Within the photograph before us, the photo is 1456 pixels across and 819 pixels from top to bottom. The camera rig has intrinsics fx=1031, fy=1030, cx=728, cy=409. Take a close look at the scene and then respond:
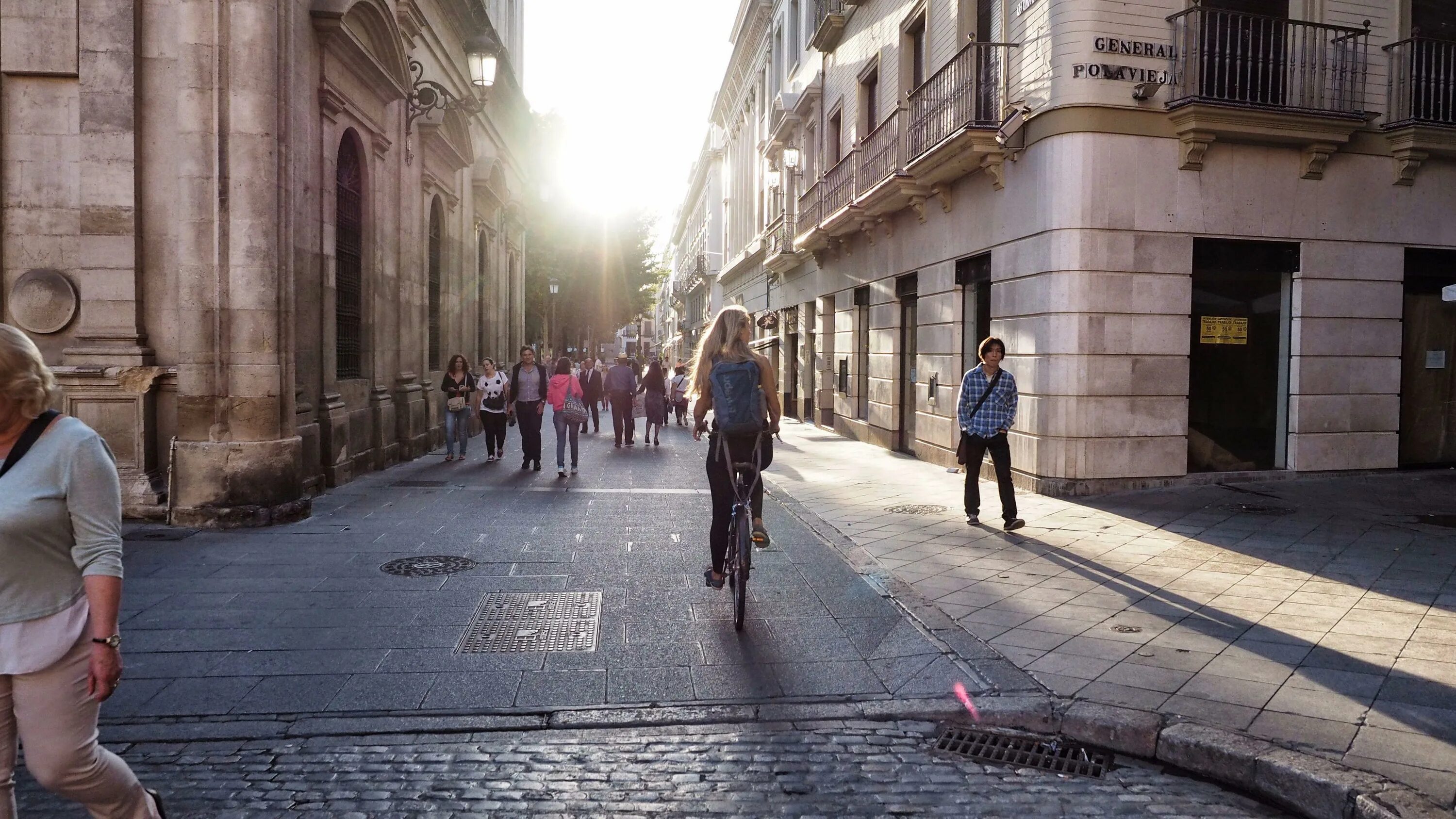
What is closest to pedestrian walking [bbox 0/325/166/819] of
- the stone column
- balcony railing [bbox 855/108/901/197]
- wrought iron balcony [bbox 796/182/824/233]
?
the stone column

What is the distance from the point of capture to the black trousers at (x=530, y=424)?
14.1m

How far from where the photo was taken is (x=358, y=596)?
21.3 ft

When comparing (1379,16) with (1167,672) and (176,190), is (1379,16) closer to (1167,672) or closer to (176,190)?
(1167,672)

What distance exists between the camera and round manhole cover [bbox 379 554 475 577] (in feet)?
23.7

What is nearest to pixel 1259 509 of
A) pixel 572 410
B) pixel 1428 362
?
pixel 1428 362

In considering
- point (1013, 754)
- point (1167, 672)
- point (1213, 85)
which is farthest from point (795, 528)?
point (1213, 85)

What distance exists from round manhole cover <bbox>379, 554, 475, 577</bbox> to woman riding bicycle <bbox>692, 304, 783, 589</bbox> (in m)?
2.10

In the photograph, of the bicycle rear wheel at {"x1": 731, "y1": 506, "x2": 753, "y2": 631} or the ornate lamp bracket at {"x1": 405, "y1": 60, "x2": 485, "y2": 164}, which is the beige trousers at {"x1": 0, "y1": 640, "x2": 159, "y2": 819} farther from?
the ornate lamp bracket at {"x1": 405, "y1": 60, "x2": 485, "y2": 164}

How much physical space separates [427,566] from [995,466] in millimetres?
4998

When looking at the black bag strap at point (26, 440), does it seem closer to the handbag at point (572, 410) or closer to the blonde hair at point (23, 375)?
the blonde hair at point (23, 375)

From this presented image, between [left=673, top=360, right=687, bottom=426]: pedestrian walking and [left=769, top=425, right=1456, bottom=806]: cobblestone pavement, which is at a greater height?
[left=673, top=360, right=687, bottom=426]: pedestrian walking

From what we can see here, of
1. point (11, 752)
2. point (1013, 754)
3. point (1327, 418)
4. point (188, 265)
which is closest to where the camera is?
point (11, 752)

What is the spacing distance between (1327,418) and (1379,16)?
471cm

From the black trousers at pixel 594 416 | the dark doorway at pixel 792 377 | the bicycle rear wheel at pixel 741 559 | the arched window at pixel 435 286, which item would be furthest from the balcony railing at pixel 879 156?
the bicycle rear wheel at pixel 741 559
